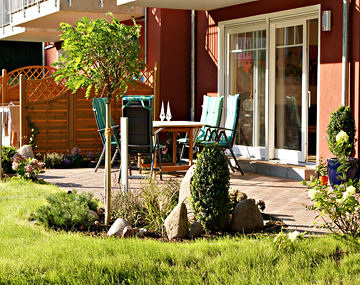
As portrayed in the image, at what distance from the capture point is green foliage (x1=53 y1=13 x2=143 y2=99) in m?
4.87

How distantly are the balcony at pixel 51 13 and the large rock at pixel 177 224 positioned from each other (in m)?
8.14

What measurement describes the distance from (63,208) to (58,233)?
371 mm

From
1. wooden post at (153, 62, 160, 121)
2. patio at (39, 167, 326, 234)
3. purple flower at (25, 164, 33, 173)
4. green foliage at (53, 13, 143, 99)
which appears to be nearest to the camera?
green foliage at (53, 13, 143, 99)

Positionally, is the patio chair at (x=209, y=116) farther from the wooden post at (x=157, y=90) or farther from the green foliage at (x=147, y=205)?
the green foliage at (x=147, y=205)

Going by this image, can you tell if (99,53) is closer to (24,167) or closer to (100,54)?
(100,54)

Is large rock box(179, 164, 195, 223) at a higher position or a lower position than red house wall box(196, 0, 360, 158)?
lower

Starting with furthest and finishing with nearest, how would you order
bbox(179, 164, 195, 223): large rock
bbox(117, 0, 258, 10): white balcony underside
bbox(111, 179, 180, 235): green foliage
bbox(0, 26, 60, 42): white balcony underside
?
bbox(0, 26, 60, 42): white balcony underside < bbox(117, 0, 258, 10): white balcony underside < bbox(179, 164, 195, 223): large rock < bbox(111, 179, 180, 235): green foliage

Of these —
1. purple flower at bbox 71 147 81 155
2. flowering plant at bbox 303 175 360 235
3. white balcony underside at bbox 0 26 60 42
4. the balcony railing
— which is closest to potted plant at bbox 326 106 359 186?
flowering plant at bbox 303 175 360 235

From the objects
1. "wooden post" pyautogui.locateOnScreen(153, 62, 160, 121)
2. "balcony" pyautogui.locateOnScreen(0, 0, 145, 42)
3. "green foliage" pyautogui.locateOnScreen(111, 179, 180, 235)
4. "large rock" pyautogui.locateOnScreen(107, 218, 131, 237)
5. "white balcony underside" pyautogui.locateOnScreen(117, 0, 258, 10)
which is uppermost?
"balcony" pyautogui.locateOnScreen(0, 0, 145, 42)

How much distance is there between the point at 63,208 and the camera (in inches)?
203

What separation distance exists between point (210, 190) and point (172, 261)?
100 centimetres

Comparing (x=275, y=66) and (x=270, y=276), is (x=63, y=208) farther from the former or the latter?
(x=275, y=66)

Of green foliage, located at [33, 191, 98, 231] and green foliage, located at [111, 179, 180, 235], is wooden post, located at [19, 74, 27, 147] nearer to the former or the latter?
green foliage, located at [111, 179, 180, 235]

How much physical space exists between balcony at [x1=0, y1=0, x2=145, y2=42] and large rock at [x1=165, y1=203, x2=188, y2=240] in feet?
26.7
